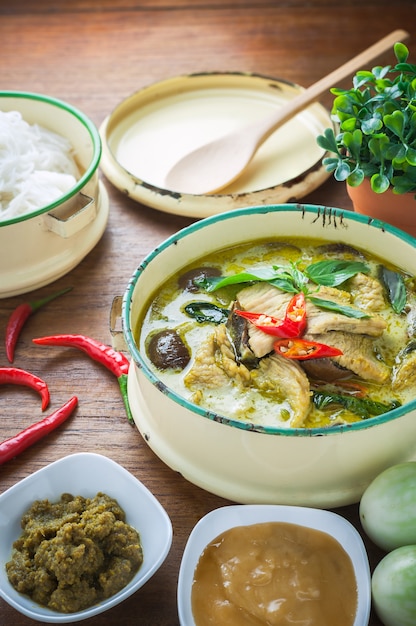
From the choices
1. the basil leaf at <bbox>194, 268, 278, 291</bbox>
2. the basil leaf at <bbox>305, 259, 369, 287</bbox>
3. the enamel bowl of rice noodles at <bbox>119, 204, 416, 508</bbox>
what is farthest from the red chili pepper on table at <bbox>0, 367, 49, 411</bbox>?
the basil leaf at <bbox>305, 259, 369, 287</bbox>

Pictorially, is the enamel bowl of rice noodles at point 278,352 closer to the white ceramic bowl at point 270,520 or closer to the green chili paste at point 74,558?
the white ceramic bowl at point 270,520

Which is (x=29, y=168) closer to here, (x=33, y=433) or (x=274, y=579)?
(x=33, y=433)

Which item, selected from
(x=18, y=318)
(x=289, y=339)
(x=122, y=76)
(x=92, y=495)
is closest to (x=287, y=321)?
(x=289, y=339)

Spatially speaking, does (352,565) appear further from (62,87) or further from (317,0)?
(317,0)

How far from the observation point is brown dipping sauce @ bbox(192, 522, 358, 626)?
1333 millimetres

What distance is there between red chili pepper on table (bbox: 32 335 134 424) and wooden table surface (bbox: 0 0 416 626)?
24 millimetres

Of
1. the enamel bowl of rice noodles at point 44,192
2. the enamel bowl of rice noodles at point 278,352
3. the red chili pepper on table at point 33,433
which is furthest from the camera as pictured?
the enamel bowl of rice noodles at point 44,192

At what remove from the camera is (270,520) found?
4.78ft

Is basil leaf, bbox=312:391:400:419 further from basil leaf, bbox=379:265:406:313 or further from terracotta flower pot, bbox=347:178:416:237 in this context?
terracotta flower pot, bbox=347:178:416:237

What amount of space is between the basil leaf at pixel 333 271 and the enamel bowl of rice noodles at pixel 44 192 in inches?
25.2

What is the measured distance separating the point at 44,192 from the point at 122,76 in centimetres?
98

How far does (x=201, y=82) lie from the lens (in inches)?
107

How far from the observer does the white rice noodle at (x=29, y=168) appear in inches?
81.8

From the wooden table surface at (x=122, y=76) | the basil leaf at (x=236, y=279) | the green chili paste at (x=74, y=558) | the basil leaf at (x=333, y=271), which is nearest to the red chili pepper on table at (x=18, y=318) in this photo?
the wooden table surface at (x=122, y=76)
